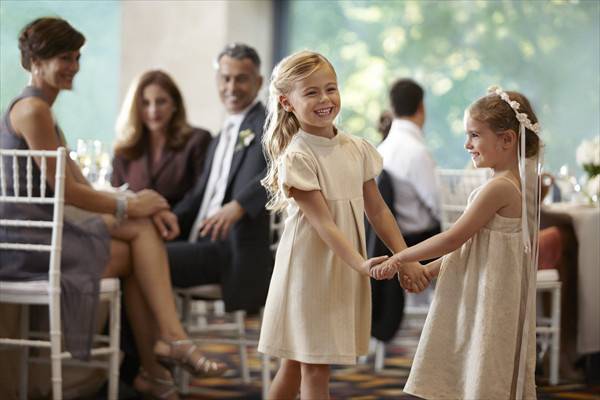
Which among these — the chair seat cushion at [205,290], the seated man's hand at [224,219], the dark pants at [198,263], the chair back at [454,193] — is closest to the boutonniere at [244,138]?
the seated man's hand at [224,219]

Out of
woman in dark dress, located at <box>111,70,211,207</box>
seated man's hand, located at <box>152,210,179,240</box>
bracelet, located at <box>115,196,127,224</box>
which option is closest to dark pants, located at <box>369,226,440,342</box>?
woman in dark dress, located at <box>111,70,211,207</box>

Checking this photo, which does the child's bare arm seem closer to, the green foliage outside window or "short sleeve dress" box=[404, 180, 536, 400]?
"short sleeve dress" box=[404, 180, 536, 400]

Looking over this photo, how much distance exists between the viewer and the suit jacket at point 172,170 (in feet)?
13.9

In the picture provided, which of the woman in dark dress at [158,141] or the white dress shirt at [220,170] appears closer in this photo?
the white dress shirt at [220,170]

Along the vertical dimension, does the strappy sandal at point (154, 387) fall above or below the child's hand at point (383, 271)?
below

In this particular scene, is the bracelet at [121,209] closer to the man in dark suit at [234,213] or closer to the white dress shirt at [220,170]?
the man in dark suit at [234,213]

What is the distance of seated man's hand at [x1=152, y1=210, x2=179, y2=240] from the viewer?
3.64 meters

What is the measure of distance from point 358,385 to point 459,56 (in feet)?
10.9

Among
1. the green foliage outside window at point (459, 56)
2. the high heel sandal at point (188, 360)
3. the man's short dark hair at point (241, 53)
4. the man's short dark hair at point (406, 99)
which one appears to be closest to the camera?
the high heel sandal at point (188, 360)

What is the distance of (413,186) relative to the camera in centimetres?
473

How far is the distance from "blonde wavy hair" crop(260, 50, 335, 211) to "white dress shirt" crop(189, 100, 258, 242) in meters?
1.30

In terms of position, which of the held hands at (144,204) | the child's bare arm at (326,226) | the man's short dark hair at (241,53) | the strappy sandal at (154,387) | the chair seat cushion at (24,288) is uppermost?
the man's short dark hair at (241,53)

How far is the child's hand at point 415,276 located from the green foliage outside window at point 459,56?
12.6ft

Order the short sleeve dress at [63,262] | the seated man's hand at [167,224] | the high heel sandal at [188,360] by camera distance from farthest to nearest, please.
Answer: the seated man's hand at [167,224] → the high heel sandal at [188,360] → the short sleeve dress at [63,262]
